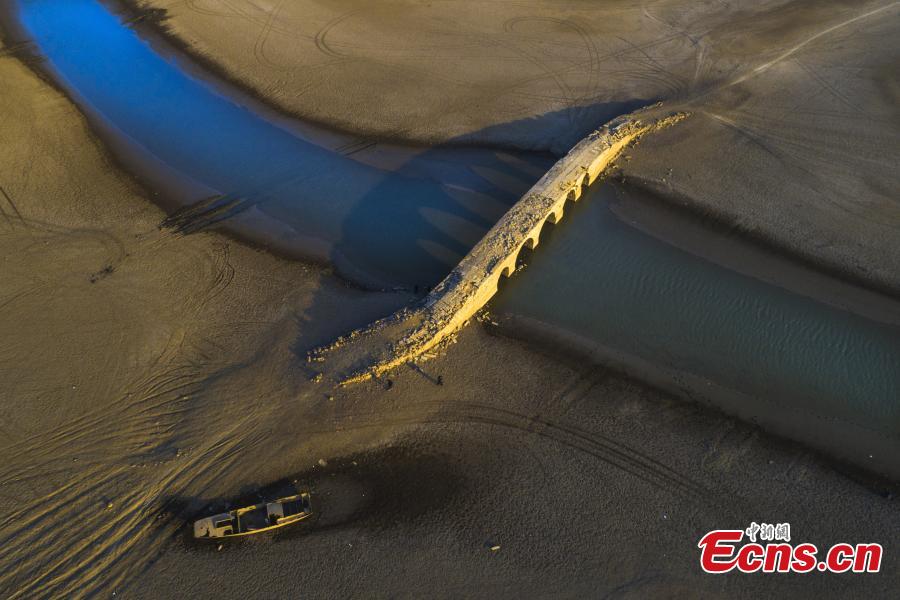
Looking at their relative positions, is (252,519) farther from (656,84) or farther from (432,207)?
(656,84)

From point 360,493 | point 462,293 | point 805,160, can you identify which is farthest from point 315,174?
point 805,160

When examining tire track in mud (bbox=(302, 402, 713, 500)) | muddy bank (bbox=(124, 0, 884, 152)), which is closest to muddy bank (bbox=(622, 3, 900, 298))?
muddy bank (bbox=(124, 0, 884, 152))

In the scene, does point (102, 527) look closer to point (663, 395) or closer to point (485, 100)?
point (663, 395)

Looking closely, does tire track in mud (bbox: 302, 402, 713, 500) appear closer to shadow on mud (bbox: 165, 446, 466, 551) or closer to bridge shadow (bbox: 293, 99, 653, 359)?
shadow on mud (bbox: 165, 446, 466, 551)

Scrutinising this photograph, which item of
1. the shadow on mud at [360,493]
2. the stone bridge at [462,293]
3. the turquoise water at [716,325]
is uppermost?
the stone bridge at [462,293]

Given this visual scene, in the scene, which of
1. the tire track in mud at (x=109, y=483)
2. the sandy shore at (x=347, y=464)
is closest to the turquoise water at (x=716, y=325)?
the sandy shore at (x=347, y=464)

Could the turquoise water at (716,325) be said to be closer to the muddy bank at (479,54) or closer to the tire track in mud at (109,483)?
the muddy bank at (479,54)
